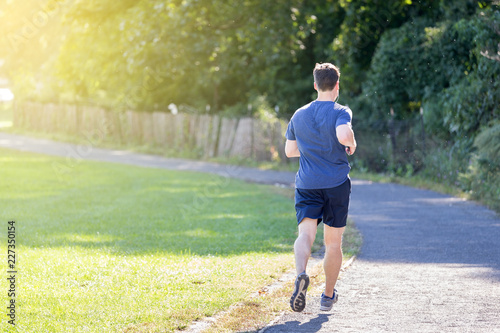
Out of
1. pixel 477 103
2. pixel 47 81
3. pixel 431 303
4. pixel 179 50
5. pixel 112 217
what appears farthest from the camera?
pixel 47 81

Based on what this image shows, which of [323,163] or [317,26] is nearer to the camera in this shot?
[323,163]

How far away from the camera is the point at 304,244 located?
17.4ft

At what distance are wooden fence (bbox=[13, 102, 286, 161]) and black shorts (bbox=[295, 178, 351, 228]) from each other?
15656mm

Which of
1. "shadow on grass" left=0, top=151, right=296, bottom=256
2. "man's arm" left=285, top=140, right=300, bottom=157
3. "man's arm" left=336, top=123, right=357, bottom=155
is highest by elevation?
"man's arm" left=336, top=123, right=357, bottom=155

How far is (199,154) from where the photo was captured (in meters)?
24.6

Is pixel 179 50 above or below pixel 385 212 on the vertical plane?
above

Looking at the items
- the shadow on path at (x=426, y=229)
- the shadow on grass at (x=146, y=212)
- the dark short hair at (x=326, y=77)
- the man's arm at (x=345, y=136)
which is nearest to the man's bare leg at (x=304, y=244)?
the man's arm at (x=345, y=136)

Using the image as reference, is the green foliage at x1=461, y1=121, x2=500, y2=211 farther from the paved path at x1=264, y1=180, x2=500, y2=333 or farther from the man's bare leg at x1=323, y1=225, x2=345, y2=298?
the man's bare leg at x1=323, y1=225, x2=345, y2=298

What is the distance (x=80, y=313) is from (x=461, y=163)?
1101cm

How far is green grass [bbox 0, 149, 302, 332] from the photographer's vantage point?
212 inches

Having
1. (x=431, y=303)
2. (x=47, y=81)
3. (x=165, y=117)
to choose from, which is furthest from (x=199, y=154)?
(x=431, y=303)

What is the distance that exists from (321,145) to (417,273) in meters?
2.31

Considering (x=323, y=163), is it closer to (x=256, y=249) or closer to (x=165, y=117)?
(x=256, y=249)

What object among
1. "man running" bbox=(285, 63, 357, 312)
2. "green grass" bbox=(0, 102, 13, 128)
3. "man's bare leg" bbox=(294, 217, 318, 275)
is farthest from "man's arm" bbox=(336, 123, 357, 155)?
"green grass" bbox=(0, 102, 13, 128)
